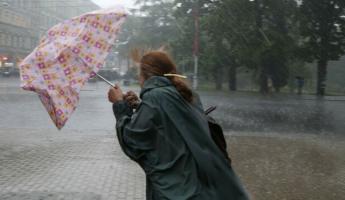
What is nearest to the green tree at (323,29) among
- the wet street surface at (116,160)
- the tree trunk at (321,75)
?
the tree trunk at (321,75)

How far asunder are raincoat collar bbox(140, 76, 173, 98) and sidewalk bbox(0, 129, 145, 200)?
13.2 feet

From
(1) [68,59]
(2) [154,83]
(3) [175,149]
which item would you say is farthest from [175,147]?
(1) [68,59]

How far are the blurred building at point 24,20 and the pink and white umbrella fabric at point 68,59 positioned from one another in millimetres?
70435

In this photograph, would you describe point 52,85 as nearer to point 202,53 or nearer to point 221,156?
point 221,156

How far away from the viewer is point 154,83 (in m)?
3.10

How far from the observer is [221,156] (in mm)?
3096

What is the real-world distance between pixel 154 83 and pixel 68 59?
2.98 feet

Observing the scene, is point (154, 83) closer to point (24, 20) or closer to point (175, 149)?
point (175, 149)

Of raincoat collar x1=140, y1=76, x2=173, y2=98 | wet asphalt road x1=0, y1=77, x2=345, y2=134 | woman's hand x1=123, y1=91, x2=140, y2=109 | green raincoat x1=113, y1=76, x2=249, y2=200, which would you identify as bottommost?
wet asphalt road x1=0, y1=77, x2=345, y2=134

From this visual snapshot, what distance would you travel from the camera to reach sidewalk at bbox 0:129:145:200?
7098mm

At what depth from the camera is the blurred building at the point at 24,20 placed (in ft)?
255

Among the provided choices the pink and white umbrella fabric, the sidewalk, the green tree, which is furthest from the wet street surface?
the green tree

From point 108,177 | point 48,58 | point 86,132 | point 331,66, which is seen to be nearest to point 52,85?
point 48,58

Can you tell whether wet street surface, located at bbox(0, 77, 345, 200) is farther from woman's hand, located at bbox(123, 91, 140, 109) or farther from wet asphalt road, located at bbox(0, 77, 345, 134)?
woman's hand, located at bbox(123, 91, 140, 109)
